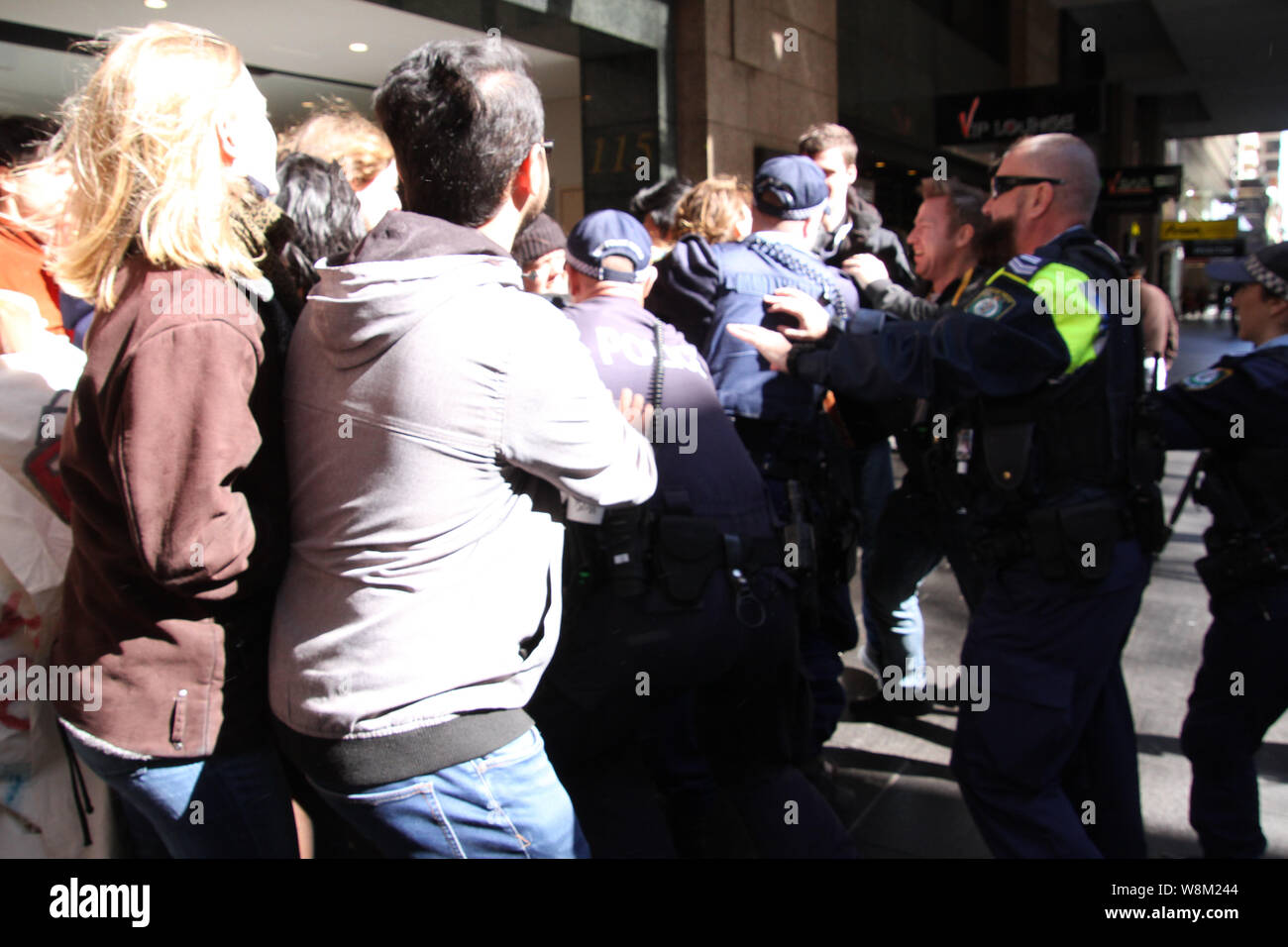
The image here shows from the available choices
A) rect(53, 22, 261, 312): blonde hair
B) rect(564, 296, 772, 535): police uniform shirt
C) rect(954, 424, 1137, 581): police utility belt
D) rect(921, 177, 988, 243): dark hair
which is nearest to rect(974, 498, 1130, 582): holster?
rect(954, 424, 1137, 581): police utility belt

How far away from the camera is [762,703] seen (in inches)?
94.3

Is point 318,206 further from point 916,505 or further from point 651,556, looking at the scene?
point 916,505

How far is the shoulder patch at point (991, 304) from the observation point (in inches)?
99.1

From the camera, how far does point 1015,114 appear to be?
382 inches

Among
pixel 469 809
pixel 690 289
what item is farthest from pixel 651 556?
pixel 690 289

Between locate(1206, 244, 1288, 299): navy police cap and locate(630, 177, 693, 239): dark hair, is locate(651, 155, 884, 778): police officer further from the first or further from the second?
locate(630, 177, 693, 239): dark hair

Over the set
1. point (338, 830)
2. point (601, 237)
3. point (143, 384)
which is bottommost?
point (338, 830)

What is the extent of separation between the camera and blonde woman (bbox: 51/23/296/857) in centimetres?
157

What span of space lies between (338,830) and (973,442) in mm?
2089

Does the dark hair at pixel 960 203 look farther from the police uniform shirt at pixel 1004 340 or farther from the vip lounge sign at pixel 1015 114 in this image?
the vip lounge sign at pixel 1015 114

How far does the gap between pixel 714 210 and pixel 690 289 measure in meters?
0.82

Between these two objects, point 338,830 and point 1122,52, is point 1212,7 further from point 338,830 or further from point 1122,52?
Answer: point 338,830

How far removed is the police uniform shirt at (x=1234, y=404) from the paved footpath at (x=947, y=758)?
135 cm
